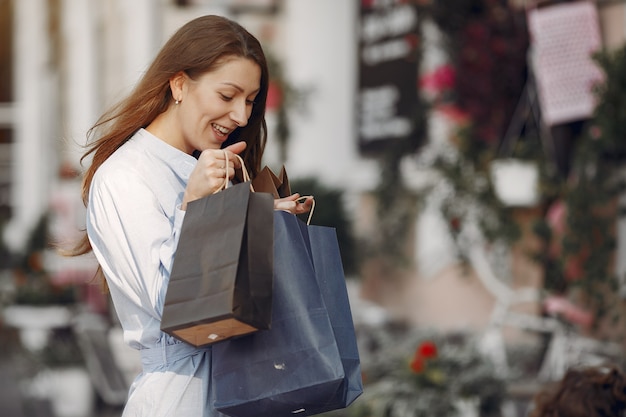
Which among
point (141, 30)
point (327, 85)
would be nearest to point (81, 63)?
point (141, 30)

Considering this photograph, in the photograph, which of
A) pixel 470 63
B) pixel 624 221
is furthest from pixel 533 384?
pixel 470 63

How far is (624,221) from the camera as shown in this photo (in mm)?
5668

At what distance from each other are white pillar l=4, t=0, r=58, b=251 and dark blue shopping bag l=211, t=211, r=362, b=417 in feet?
44.4

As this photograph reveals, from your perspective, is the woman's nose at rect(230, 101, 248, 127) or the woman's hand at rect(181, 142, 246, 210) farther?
the woman's nose at rect(230, 101, 248, 127)

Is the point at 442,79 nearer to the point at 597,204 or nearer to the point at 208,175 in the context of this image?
the point at 597,204

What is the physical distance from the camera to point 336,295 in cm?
234

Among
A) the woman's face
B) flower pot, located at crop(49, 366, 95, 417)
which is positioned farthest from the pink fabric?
flower pot, located at crop(49, 366, 95, 417)

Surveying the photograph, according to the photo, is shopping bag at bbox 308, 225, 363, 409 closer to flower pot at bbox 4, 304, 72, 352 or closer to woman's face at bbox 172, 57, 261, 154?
woman's face at bbox 172, 57, 261, 154

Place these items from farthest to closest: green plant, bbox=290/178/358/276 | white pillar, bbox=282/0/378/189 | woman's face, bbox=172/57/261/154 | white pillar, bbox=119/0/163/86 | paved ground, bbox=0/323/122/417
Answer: white pillar, bbox=119/0/163/86, white pillar, bbox=282/0/378/189, paved ground, bbox=0/323/122/417, green plant, bbox=290/178/358/276, woman's face, bbox=172/57/261/154

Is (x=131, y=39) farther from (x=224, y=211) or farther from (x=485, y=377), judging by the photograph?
(x=224, y=211)

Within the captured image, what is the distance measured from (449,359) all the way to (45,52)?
483 inches

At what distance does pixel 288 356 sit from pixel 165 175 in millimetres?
492

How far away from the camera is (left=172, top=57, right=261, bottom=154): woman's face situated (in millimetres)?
2379

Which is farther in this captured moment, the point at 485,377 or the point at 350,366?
the point at 485,377
